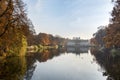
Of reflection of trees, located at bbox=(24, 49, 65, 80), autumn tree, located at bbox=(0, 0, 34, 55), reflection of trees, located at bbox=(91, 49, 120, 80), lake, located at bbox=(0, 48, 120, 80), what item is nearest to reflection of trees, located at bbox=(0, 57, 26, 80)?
lake, located at bbox=(0, 48, 120, 80)

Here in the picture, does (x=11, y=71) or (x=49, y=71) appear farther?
(x=49, y=71)

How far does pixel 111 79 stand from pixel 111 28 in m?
30.1

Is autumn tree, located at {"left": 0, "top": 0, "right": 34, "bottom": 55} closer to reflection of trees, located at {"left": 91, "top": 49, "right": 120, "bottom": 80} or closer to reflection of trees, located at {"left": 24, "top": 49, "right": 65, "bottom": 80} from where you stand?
reflection of trees, located at {"left": 24, "top": 49, "right": 65, "bottom": 80}

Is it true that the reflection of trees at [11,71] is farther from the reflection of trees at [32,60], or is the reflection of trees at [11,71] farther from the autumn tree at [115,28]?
the autumn tree at [115,28]

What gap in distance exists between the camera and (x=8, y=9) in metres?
33.4

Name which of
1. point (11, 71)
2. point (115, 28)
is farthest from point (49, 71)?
point (115, 28)

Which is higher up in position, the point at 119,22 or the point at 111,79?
the point at 119,22

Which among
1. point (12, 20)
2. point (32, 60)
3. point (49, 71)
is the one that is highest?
point (12, 20)

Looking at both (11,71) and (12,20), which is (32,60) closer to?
(11,71)

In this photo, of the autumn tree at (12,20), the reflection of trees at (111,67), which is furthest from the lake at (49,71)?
the autumn tree at (12,20)

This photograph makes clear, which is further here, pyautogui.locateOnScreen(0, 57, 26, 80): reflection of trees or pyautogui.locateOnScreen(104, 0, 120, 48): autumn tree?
pyautogui.locateOnScreen(104, 0, 120, 48): autumn tree

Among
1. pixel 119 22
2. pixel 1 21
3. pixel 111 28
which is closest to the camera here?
pixel 1 21

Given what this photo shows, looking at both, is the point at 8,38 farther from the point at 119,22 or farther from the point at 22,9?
the point at 119,22

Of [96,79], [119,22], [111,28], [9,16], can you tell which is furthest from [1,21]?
[111,28]
